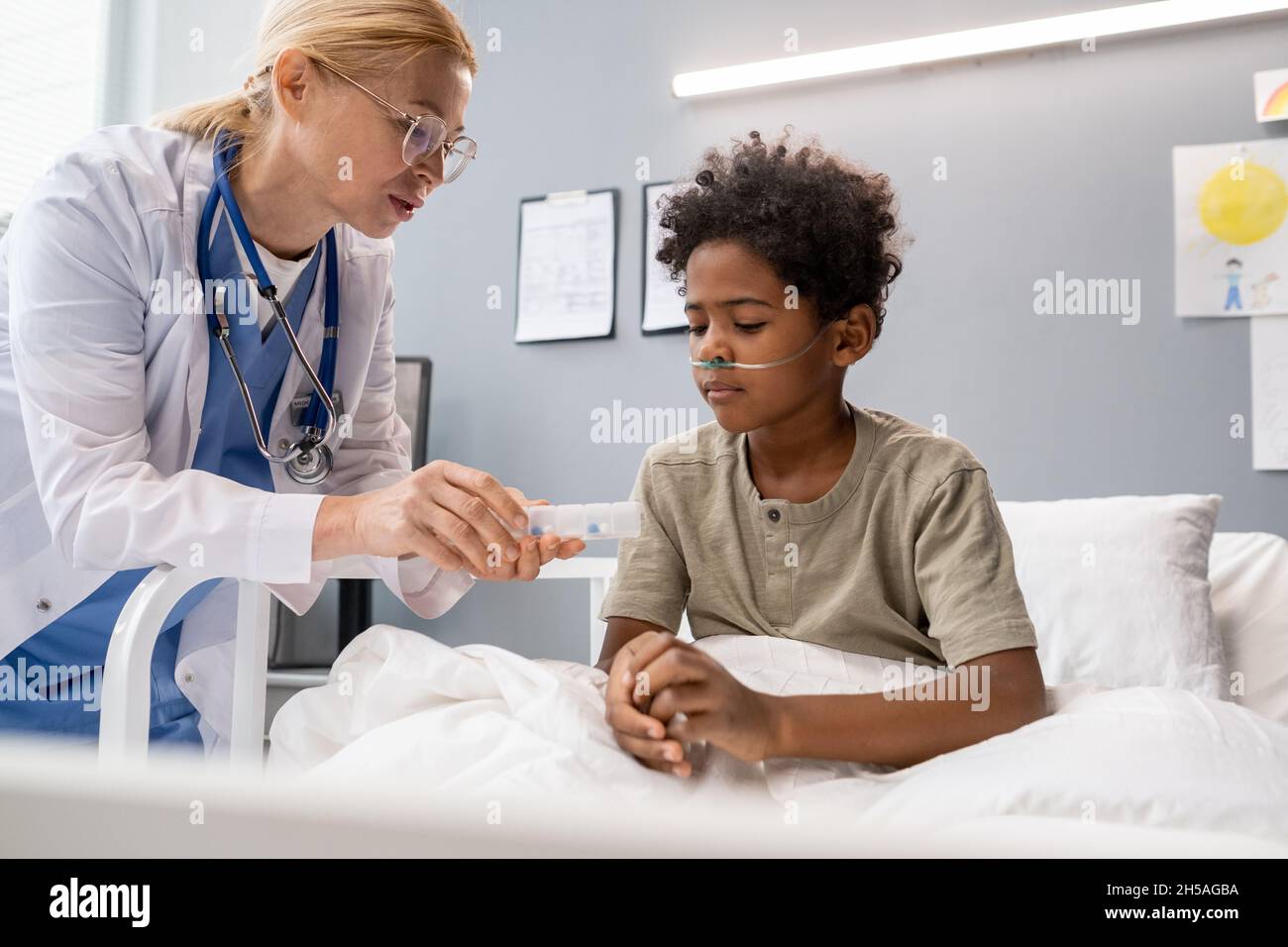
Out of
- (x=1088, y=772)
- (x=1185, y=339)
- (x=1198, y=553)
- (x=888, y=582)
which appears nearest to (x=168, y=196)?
(x=888, y=582)

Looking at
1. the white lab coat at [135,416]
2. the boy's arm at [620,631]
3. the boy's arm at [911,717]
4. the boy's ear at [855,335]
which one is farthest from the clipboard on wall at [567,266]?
the boy's arm at [911,717]

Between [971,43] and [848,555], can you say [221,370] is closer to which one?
[848,555]

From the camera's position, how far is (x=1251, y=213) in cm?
201

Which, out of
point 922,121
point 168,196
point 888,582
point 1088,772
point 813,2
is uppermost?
point 813,2

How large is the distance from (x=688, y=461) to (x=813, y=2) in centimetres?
160

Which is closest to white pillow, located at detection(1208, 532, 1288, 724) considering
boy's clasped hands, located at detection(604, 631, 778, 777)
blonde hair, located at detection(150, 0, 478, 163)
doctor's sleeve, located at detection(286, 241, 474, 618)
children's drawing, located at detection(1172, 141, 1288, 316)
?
children's drawing, located at detection(1172, 141, 1288, 316)

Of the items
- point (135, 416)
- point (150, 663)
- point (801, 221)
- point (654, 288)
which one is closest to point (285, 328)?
point (135, 416)

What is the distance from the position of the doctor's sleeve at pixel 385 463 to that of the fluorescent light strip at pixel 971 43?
1309mm

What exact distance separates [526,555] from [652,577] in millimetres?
200

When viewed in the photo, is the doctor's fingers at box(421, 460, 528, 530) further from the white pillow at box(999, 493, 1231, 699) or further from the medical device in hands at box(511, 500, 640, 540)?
the white pillow at box(999, 493, 1231, 699)

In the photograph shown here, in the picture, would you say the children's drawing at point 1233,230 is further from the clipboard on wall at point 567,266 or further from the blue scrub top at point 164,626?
the blue scrub top at point 164,626

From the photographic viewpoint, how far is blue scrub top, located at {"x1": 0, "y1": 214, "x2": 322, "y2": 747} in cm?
116

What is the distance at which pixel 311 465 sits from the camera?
123 centimetres

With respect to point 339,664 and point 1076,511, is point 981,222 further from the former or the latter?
point 339,664
